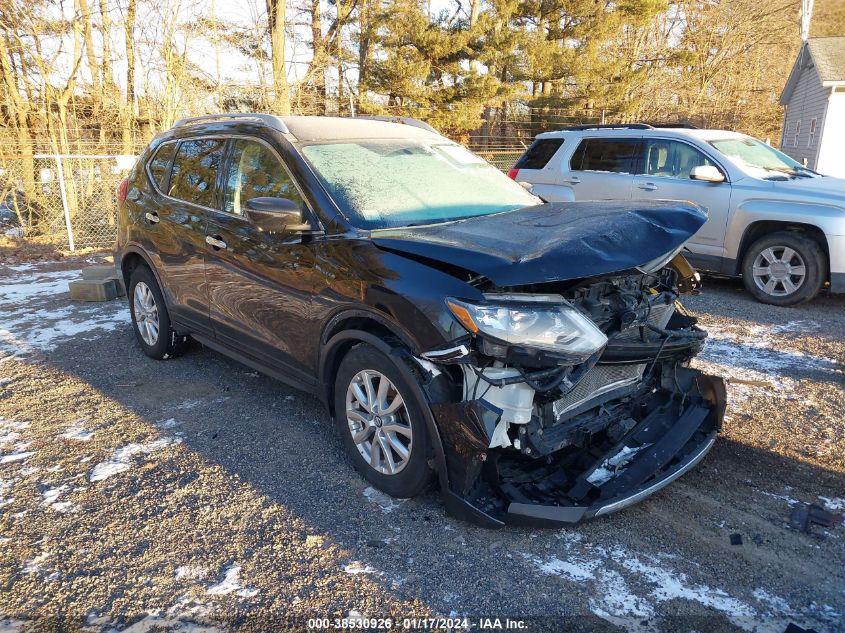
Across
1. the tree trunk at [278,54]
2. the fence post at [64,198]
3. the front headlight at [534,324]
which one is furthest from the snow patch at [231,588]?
the tree trunk at [278,54]

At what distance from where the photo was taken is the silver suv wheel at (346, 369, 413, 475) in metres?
3.11

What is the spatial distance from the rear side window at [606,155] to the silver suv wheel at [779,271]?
1.95 meters

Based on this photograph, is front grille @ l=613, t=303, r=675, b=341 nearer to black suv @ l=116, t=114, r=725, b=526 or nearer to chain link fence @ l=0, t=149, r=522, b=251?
black suv @ l=116, t=114, r=725, b=526

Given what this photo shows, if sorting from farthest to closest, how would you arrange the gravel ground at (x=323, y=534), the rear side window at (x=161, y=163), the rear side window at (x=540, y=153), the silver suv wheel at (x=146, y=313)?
the rear side window at (x=540, y=153), the silver suv wheel at (x=146, y=313), the rear side window at (x=161, y=163), the gravel ground at (x=323, y=534)

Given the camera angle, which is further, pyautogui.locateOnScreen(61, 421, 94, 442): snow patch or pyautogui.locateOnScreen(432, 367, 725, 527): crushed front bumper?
pyautogui.locateOnScreen(61, 421, 94, 442): snow patch

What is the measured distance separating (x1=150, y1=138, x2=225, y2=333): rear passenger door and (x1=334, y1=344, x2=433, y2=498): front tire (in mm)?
1716

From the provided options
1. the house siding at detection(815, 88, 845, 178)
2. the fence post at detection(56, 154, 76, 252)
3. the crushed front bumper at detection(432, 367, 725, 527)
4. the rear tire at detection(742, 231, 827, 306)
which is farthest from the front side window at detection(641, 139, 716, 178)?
the house siding at detection(815, 88, 845, 178)

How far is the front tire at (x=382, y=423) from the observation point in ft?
9.84

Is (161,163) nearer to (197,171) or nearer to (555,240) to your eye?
(197,171)

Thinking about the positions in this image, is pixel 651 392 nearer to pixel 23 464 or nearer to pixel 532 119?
pixel 23 464

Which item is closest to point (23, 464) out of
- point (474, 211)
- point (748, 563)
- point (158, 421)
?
point (158, 421)

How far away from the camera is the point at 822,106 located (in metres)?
20.5

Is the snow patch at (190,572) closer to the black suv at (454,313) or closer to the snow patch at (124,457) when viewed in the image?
the black suv at (454,313)

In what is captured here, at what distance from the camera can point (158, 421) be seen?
14.1 feet
